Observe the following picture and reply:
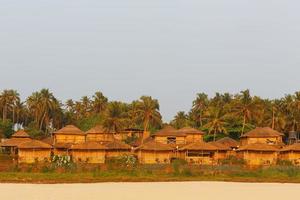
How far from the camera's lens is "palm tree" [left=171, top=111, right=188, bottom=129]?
84.7 meters

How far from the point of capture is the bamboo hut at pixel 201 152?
54844 mm

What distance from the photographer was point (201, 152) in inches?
2202

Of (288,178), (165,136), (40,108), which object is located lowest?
(288,178)

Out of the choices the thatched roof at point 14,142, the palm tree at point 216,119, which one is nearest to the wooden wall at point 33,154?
the thatched roof at point 14,142

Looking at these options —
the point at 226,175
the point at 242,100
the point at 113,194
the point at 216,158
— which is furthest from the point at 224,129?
the point at 113,194

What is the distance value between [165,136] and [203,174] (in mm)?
28887

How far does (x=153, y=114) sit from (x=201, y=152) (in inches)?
545

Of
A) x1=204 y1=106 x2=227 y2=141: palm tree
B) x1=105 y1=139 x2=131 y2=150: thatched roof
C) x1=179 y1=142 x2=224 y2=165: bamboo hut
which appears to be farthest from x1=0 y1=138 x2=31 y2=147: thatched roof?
x1=204 y1=106 x2=227 y2=141: palm tree

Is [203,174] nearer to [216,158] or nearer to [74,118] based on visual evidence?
[216,158]

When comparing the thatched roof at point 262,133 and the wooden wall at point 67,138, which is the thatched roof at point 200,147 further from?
the wooden wall at point 67,138

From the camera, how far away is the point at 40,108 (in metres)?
79.8

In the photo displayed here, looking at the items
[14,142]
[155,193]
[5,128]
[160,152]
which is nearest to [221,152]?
[160,152]

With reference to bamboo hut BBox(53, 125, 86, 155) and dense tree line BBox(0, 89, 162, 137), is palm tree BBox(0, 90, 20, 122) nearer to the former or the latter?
dense tree line BBox(0, 89, 162, 137)

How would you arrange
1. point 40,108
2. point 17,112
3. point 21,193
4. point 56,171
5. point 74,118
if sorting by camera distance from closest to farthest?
1. point 21,193
2. point 56,171
3. point 40,108
4. point 17,112
5. point 74,118
